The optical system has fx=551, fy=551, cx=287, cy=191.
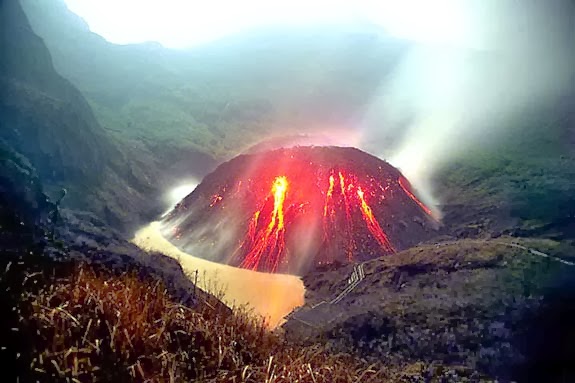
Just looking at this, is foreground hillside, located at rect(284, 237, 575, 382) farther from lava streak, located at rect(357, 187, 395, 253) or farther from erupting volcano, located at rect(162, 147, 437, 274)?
lava streak, located at rect(357, 187, 395, 253)

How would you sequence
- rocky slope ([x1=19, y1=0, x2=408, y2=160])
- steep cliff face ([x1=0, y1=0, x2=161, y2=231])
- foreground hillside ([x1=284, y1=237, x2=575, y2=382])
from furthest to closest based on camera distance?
rocky slope ([x1=19, y1=0, x2=408, y2=160]) → steep cliff face ([x1=0, y1=0, x2=161, y2=231]) → foreground hillside ([x1=284, y1=237, x2=575, y2=382])

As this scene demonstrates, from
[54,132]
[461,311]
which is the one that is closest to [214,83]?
[54,132]

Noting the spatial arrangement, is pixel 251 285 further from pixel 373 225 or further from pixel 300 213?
pixel 373 225

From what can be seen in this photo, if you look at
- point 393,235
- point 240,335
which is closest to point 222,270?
point 393,235

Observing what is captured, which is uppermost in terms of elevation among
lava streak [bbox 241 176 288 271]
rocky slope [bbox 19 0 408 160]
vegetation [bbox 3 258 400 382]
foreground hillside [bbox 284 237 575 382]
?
rocky slope [bbox 19 0 408 160]

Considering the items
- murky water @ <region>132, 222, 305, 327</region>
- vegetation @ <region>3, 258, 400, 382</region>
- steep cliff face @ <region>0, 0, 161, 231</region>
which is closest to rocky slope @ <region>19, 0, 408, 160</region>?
steep cliff face @ <region>0, 0, 161, 231</region>

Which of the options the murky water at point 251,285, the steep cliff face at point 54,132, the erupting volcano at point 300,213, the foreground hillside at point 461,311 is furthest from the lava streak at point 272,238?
the steep cliff face at point 54,132
